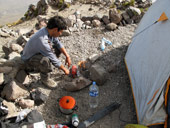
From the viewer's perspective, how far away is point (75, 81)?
3518 mm

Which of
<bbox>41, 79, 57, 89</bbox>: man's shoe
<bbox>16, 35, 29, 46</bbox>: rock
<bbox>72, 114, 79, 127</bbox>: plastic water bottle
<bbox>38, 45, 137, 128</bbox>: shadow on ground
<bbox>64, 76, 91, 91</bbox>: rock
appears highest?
<bbox>16, 35, 29, 46</bbox>: rock

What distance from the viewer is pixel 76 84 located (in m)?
3.48

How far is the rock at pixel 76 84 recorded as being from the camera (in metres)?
3.46

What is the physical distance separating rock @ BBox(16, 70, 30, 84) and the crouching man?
0.21 metres

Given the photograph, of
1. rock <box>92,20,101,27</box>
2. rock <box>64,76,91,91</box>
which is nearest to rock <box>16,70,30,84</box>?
rock <box>64,76,91,91</box>

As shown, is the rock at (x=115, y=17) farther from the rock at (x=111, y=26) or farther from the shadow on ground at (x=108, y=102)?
the shadow on ground at (x=108, y=102)

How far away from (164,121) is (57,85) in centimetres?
233

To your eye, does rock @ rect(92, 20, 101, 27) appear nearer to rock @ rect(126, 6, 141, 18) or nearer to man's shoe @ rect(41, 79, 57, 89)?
rock @ rect(126, 6, 141, 18)

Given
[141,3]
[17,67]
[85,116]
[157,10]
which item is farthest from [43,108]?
[141,3]

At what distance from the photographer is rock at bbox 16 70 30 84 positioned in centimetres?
360

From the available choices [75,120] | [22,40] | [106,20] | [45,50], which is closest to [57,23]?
[45,50]

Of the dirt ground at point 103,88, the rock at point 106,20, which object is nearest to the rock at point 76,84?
the dirt ground at point 103,88

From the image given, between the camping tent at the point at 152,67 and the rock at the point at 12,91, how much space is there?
7.94 ft

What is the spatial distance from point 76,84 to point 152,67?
1.62m
